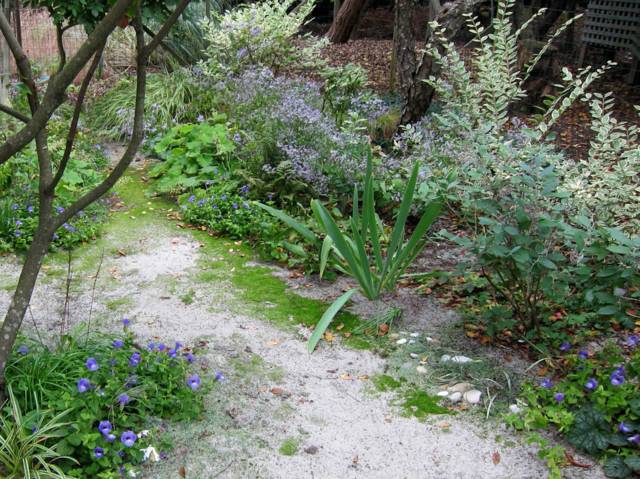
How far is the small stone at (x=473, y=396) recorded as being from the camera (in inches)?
120

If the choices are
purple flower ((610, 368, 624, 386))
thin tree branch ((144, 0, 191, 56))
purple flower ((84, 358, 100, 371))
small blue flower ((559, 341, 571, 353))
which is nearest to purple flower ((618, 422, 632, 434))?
purple flower ((610, 368, 624, 386))

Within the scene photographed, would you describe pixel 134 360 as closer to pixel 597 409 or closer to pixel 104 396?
pixel 104 396

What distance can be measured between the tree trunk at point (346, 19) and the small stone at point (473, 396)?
30.0 feet

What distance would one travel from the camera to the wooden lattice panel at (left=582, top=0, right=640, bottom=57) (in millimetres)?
8648

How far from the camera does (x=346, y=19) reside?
439 inches

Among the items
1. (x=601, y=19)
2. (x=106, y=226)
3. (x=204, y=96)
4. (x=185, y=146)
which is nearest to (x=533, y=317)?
(x=106, y=226)

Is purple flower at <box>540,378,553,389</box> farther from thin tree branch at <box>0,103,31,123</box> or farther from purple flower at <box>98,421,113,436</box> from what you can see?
thin tree branch at <box>0,103,31,123</box>

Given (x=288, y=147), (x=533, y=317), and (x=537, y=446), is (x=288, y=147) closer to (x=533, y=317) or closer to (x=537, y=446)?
(x=533, y=317)

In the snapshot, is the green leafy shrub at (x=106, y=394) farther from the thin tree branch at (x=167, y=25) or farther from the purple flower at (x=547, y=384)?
the purple flower at (x=547, y=384)

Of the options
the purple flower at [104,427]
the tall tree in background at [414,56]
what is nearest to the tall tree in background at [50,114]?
the purple flower at [104,427]

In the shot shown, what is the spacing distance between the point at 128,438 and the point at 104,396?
21cm

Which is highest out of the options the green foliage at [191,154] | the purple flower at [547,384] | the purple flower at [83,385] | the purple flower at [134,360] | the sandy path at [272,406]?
the green foliage at [191,154]

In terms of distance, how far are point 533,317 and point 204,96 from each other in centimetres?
458

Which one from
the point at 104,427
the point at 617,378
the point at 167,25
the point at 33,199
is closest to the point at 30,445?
the point at 104,427
